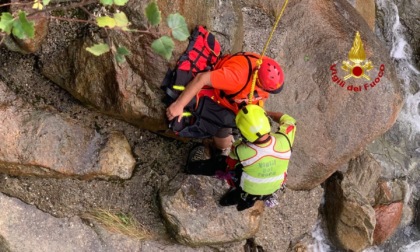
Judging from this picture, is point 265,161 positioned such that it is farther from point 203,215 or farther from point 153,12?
point 153,12

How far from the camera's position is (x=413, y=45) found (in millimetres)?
7707

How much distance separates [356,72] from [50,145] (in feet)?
11.9

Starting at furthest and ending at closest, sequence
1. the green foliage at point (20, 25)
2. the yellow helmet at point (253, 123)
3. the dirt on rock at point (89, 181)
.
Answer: the dirt on rock at point (89, 181)
the yellow helmet at point (253, 123)
the green foliage at point (20, 25)

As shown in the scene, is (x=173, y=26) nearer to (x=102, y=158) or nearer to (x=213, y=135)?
(x=213, y=135)

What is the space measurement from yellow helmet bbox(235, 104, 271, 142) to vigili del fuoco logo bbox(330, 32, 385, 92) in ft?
7.28

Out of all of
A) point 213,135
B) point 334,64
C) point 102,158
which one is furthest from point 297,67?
point 102,158

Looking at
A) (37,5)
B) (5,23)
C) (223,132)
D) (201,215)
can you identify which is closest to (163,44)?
(5,23)

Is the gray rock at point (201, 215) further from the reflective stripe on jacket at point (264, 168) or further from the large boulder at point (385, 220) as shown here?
the large boulder at point (385, 220)

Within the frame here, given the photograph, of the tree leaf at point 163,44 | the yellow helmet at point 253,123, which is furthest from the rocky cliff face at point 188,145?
the tree leaf at point 163,44

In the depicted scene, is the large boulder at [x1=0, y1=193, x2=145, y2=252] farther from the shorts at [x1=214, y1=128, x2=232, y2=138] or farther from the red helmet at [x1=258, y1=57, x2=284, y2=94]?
the red helmet at [x1=258, y1=57, x2=284, y2=94]

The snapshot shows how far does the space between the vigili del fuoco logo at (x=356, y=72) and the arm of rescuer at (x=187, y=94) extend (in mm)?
2241

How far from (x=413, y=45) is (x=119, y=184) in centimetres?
546

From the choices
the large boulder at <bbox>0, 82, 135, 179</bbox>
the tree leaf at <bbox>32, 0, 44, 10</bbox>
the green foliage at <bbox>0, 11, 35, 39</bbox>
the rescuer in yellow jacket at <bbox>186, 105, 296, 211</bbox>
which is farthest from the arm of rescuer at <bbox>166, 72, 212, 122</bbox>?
the green foliage at <bbox>0, 11, 35, 39</bbox>

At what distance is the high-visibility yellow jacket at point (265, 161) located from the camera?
3.95 meters
